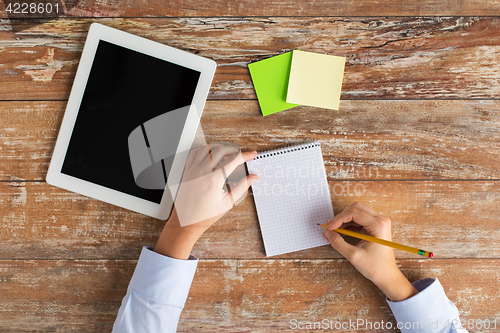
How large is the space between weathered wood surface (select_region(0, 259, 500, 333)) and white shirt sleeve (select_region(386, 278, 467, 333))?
0.05m

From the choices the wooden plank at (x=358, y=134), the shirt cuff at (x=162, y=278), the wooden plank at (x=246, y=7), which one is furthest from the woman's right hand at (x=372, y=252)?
the wooden plank at (x=246, y=7)

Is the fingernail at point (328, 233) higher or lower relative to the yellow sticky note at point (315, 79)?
lower

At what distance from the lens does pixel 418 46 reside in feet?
2.80

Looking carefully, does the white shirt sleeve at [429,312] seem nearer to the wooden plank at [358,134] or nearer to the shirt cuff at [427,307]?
the shirt cuff at [427,307]

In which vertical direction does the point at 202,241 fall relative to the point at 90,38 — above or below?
below

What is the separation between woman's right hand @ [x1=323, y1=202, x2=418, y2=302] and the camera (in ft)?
2.65

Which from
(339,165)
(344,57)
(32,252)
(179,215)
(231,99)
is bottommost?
(32,252)

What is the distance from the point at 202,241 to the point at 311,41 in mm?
622

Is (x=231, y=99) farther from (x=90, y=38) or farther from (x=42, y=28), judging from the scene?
(x=42, y=28)

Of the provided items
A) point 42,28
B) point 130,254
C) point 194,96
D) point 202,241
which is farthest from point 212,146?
point 42,28

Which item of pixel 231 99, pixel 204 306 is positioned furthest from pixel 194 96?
pixel 204 306

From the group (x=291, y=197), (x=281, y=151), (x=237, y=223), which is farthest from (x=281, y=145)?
(x=237, y=223)

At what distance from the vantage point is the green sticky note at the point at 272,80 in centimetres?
84

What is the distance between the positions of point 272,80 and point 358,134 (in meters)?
0.28
